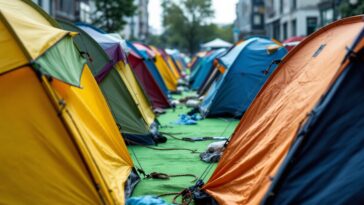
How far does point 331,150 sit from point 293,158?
339mm

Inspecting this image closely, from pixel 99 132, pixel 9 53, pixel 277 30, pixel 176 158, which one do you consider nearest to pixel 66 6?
pixel 277 30

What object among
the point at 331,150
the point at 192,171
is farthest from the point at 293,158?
the point at 192,171

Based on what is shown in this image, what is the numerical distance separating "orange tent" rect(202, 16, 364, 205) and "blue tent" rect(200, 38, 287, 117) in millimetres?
6038

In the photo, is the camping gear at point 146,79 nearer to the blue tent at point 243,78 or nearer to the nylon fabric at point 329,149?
the blue tent at point 243,78

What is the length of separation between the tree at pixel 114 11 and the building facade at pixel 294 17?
43.1 ft

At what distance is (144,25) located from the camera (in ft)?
316

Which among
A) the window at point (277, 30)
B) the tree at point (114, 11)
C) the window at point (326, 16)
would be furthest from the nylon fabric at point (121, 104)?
the window at point (277, 30)

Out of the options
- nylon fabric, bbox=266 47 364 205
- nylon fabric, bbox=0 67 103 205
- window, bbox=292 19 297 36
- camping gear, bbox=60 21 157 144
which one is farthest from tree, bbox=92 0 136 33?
nylon fabric, bbox=266 47 364 205

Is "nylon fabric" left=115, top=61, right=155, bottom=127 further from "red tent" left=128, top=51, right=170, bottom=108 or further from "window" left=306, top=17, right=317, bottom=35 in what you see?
"window" left=306, top=17, right=317, bottom=35

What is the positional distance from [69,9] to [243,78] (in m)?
30.2

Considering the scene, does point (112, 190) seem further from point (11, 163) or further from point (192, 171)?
point (192, 171)

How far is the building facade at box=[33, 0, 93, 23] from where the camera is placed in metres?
33.0

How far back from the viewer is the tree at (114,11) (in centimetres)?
3834

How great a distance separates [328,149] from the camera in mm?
4520
